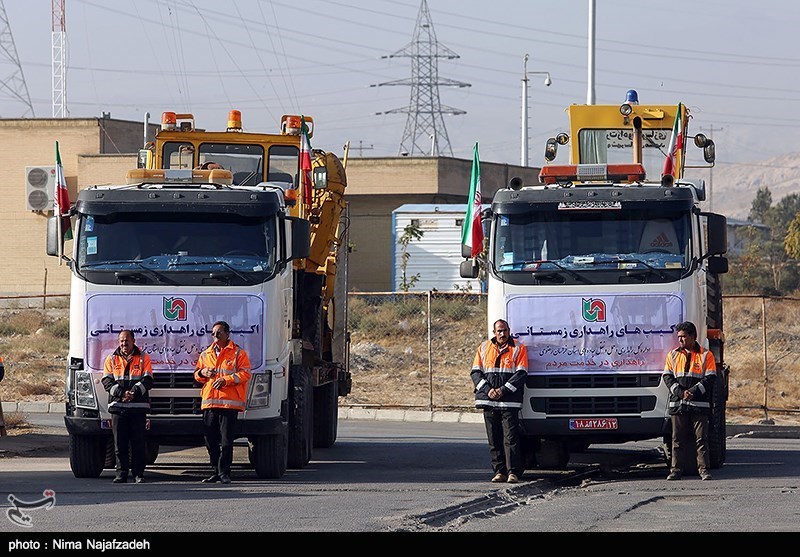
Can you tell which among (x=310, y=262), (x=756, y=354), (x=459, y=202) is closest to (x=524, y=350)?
(x=310, y=262)

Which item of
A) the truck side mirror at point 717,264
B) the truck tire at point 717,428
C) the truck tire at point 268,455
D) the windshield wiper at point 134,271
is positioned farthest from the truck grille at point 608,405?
the windshield wiper at point 134,271

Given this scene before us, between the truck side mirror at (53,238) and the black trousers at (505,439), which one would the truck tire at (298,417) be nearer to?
the black trousers at (505,439)

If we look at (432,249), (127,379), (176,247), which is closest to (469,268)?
(176,247)

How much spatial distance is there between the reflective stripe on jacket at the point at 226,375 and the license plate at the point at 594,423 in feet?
11.5

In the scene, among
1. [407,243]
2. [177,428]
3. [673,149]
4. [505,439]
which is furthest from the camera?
[407,243]

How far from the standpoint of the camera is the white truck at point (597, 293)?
14992mm

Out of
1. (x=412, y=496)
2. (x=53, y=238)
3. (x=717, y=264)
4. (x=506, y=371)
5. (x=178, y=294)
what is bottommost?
(x=412, y=496)

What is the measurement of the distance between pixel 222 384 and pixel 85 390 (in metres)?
1.54

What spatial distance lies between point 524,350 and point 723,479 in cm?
253

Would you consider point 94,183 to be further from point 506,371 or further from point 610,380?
point 610,380

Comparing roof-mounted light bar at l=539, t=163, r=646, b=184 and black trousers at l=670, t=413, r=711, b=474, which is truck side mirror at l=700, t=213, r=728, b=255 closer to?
roof-mounted light bar at l=539, t=163, r=646, b=184

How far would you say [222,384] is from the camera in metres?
14.4

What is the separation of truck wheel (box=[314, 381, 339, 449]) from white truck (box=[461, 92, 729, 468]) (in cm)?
496

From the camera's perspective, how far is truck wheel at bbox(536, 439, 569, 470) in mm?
16438
